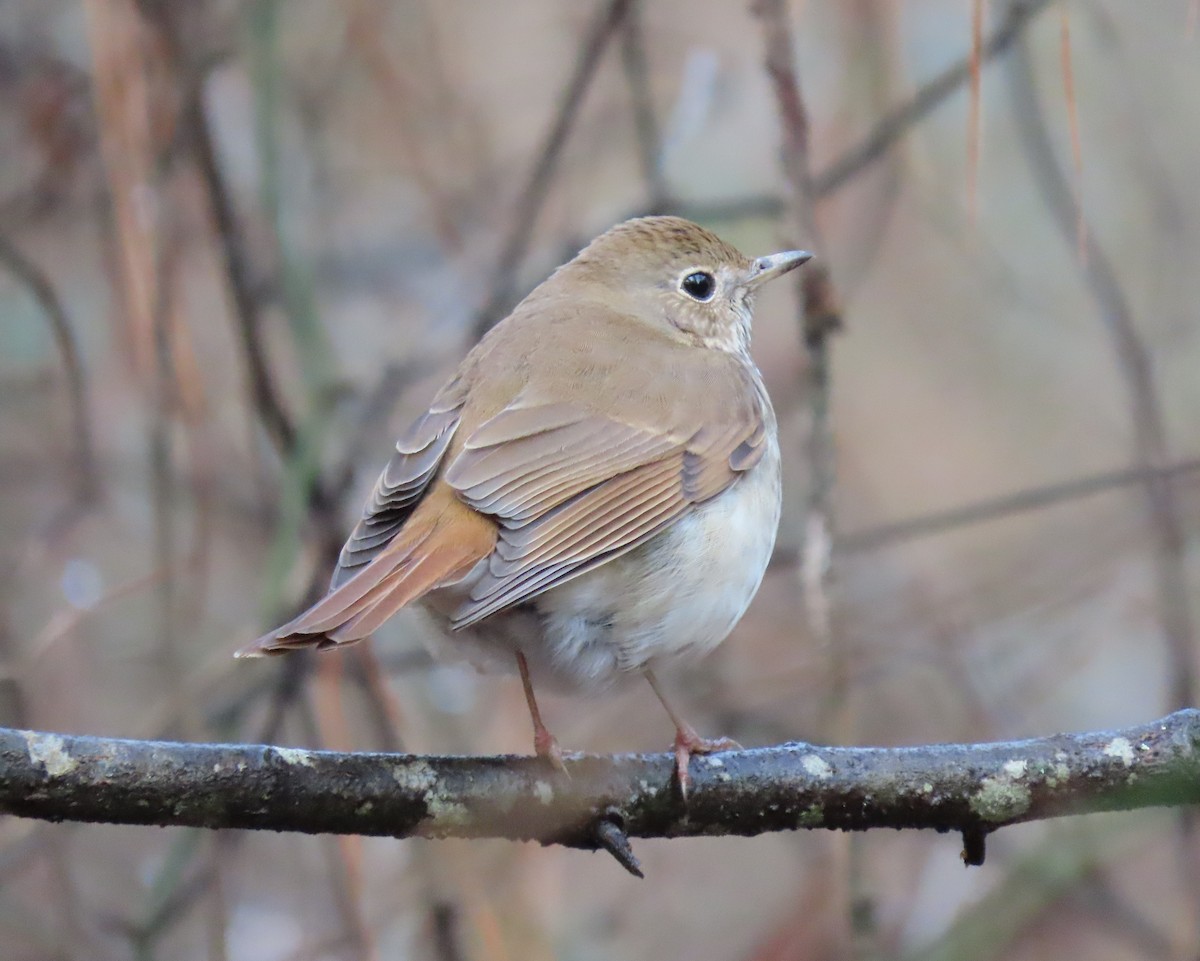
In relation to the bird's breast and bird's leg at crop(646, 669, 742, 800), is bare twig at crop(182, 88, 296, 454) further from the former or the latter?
bird's leg at crop(646, 669, 742, 800)

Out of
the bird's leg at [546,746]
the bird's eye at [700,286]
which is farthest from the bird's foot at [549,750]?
the bird's eye at [700,286]

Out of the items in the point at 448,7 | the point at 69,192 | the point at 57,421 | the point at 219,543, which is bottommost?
the point at 219,543

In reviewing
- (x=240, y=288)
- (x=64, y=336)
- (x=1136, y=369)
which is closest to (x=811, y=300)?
(x=1136, y=369)

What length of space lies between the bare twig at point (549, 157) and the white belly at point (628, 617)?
1.55 metres

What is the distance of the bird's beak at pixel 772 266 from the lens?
3672 millimetres

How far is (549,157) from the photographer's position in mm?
4328

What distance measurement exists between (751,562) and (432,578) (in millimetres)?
856

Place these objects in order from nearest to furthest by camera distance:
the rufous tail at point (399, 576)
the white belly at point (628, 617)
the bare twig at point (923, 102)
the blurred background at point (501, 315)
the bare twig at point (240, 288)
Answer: the rufous tail at point (399, 576), the white belly at point (628, 617), the bare twig at point (923, 102), the blurred background at point (501, 315), the bare twig at point (240, 288)

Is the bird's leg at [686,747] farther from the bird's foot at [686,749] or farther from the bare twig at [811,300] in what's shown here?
the bare twig at [811,300]

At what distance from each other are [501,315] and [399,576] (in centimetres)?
243

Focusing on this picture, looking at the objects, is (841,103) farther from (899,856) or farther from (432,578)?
(432,578)

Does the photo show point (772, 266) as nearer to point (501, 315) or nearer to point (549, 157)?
point (549, 157)

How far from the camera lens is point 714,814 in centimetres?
263

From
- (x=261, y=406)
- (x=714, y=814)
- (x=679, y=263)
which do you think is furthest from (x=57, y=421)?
(x=714, y=814)
